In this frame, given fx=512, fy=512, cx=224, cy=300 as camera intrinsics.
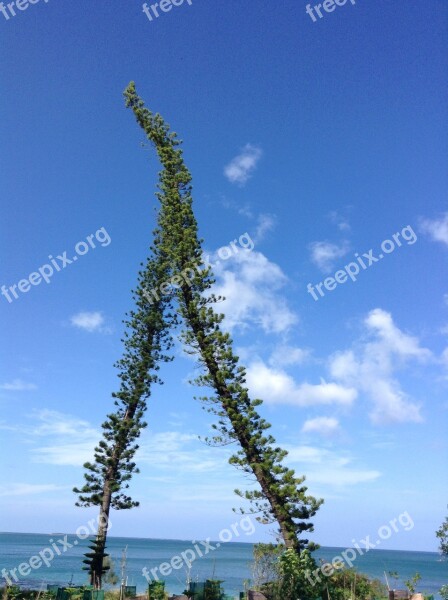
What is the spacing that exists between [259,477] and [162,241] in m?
9.41

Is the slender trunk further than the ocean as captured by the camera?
No

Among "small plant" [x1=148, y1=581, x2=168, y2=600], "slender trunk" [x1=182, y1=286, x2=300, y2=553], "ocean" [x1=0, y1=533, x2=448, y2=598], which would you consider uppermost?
"slender trunk" [x1=182, y1=286, x2=300, y2=553]

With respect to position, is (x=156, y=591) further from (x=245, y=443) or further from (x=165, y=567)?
(x=245, y=443)

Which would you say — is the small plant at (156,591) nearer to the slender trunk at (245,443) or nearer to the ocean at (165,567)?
the ocean at (165,567)

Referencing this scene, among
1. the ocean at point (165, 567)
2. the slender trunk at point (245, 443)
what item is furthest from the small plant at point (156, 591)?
the slender trunk at point (245, 443)

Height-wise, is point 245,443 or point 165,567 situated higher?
point 245,443

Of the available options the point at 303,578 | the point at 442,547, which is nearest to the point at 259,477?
the point at 303,578

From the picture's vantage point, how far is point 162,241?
19.5 metres

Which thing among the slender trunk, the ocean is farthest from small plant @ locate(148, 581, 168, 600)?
the slender trunk

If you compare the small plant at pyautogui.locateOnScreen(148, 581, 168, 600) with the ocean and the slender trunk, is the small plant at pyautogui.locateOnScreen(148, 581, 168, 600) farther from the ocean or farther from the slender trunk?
the slender trunk

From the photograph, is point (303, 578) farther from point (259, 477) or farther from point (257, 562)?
point (259, 477)

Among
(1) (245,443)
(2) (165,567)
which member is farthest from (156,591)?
(1) (245,443)

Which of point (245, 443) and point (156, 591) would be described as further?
point (245, 443)

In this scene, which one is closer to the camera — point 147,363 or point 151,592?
point 151,592
